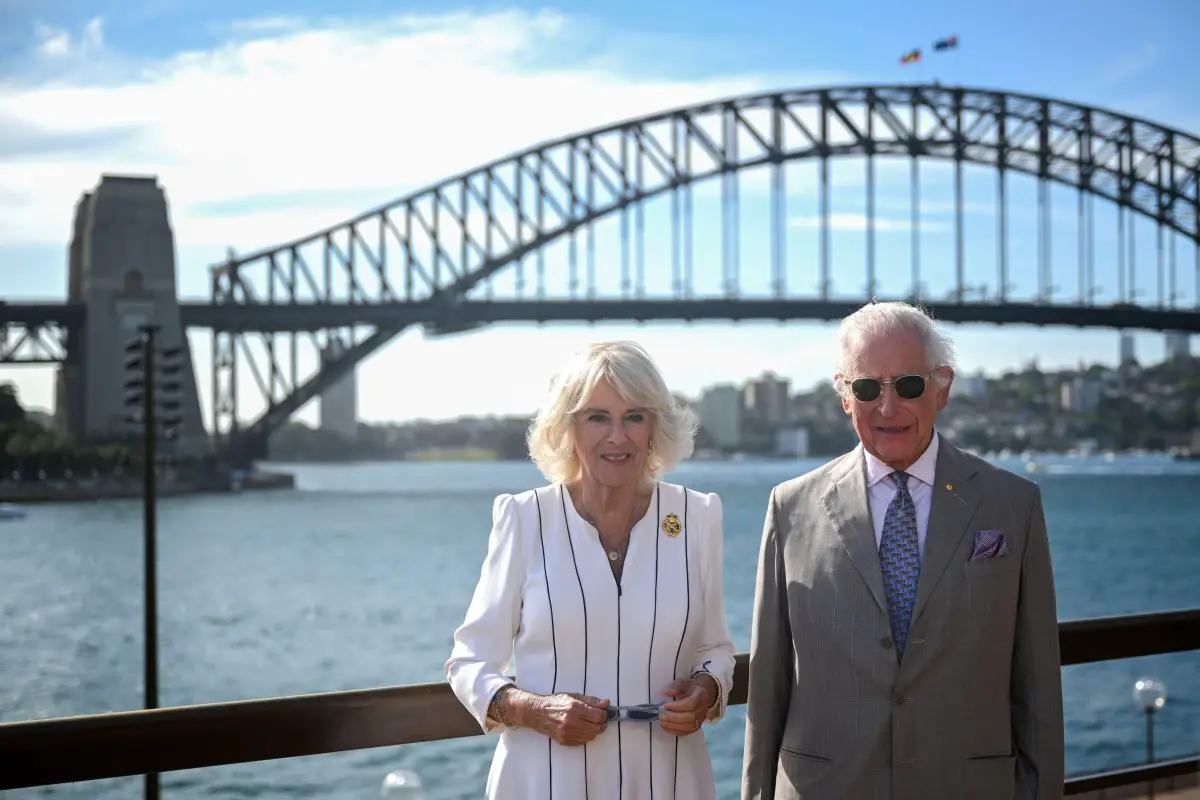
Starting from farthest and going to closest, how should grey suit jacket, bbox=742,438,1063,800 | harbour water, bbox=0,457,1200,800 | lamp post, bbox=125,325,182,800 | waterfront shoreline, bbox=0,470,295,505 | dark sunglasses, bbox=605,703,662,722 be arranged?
1. waterfront shoreline, bbox=0,470,295,505
2. harbour water, bbox=0,457,1200,800
3. lamp post, bbox=125,325,182,800
4. dark sunglasses, bbox=605,703,662,722
5. grey suit jacket, bbox=742,438,1063,800

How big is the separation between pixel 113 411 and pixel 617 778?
47521mm

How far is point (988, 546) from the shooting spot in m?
2.11

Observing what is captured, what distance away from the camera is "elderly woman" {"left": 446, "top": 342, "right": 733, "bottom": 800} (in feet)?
7.29

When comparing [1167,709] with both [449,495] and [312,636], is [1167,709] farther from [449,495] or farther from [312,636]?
[449,495]

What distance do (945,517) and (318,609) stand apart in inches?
1103

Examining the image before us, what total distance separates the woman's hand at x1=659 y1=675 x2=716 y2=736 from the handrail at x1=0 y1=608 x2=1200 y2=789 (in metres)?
0.41

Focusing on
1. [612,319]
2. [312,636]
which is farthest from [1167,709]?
[612,319]

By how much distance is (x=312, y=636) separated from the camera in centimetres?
2553

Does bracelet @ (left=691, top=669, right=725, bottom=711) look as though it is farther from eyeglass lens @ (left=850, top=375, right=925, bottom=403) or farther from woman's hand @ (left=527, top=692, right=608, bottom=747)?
eyeglass lens @ (left=850, top=375, right=925, bottom=403)

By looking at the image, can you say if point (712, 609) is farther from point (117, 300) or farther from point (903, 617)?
point (117, 300)

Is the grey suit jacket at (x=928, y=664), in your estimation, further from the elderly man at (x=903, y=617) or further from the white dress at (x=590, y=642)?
the white dress at (x=590, y=642)

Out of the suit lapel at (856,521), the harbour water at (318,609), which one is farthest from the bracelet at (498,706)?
the harbour water at (318,609)

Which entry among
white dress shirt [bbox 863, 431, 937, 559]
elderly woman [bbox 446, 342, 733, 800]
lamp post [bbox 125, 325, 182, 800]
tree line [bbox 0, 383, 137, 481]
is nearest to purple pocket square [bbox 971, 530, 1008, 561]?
white dress shirt [bbox 863, 431, 937, 559]

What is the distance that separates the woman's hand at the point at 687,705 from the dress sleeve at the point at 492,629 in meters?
0.26
